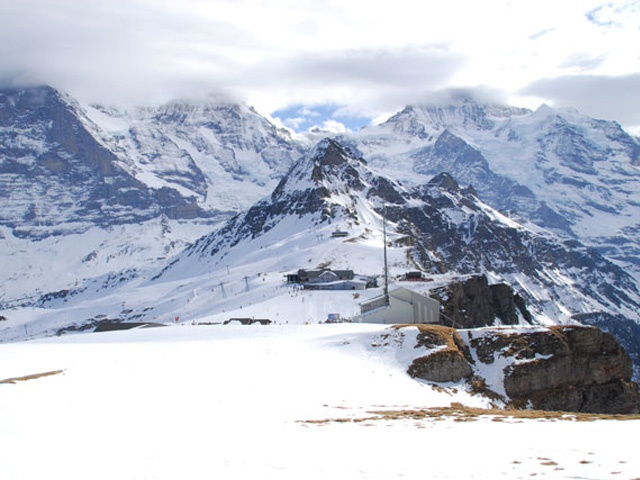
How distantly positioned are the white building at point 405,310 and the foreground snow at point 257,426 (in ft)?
63.4

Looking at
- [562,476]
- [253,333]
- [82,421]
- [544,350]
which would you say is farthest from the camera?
[253,333]

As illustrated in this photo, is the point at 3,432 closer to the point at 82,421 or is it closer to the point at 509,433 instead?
the point at 82,421

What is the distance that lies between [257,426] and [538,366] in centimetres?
2339

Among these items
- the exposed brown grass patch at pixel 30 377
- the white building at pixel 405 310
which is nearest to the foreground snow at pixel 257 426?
the exposed brown grass patch at pixel 30 377

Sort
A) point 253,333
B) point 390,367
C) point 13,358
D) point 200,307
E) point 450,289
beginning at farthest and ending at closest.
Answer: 1. point 200,307
2. point 450,289
3. point 253,333
4. point 390,367
5. point 13,358

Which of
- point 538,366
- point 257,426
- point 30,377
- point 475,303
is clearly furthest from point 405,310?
point 475,303

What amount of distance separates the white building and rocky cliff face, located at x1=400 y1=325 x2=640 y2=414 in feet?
50.8

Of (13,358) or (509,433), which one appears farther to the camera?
(13,358)

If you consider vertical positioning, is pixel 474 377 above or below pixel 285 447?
below

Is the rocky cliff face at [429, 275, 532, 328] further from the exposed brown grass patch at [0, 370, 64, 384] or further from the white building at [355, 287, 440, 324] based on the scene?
the exposed brown grass patch at [0, 370, 64, 384]

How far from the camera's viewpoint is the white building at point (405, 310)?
5781 centimetres

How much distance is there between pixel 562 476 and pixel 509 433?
507cm

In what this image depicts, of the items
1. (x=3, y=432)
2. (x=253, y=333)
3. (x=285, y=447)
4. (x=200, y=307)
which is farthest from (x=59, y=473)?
(x=200, y=307)

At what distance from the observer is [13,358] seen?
34.0 metres
